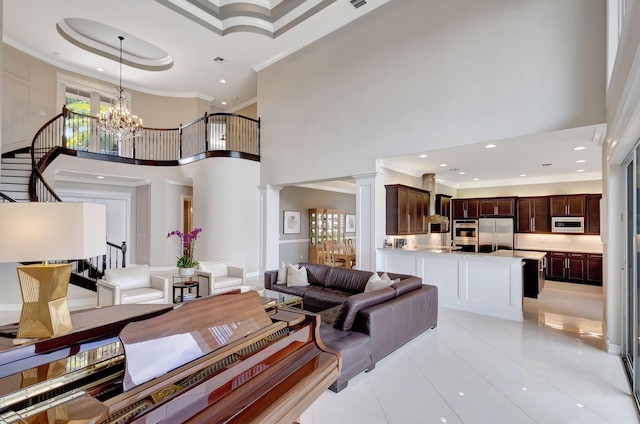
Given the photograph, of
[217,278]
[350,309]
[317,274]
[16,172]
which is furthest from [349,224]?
[16,172]

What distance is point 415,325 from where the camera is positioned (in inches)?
145

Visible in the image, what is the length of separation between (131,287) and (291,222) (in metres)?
4.45

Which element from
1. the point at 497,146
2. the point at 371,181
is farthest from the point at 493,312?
the point at 371,181

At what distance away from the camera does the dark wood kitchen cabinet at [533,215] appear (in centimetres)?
786

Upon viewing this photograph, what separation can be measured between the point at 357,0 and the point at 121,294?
6.29m

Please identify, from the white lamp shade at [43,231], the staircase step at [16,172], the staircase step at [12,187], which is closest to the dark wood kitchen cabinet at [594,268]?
the white lamp shade at [43,231]

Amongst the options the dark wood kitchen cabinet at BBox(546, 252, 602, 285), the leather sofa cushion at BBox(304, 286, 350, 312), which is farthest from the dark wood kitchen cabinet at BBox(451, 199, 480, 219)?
the leather sofa cushion at BBox(304, 286, 350, 312)

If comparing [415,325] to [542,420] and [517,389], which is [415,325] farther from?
[542,420]

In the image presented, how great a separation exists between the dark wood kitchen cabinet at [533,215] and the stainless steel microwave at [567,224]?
122 millimetres

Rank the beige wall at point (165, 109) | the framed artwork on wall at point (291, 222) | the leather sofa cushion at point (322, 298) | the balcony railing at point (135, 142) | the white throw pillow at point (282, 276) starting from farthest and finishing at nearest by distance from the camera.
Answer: the beige wall at point (165, 109) < the framed artwork on wall at point (291, 222) < the balcony railing at point (135, 142) < the white throw pillow at point (282, 276) < the leather sofa cushion at point (322, 298)

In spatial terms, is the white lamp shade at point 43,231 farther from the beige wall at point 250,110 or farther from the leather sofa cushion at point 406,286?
the beige wall at point 250,110

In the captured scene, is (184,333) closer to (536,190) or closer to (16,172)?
(16,172)

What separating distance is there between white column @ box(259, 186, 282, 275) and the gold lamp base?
6460 millimetres

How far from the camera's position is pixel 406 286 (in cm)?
376
